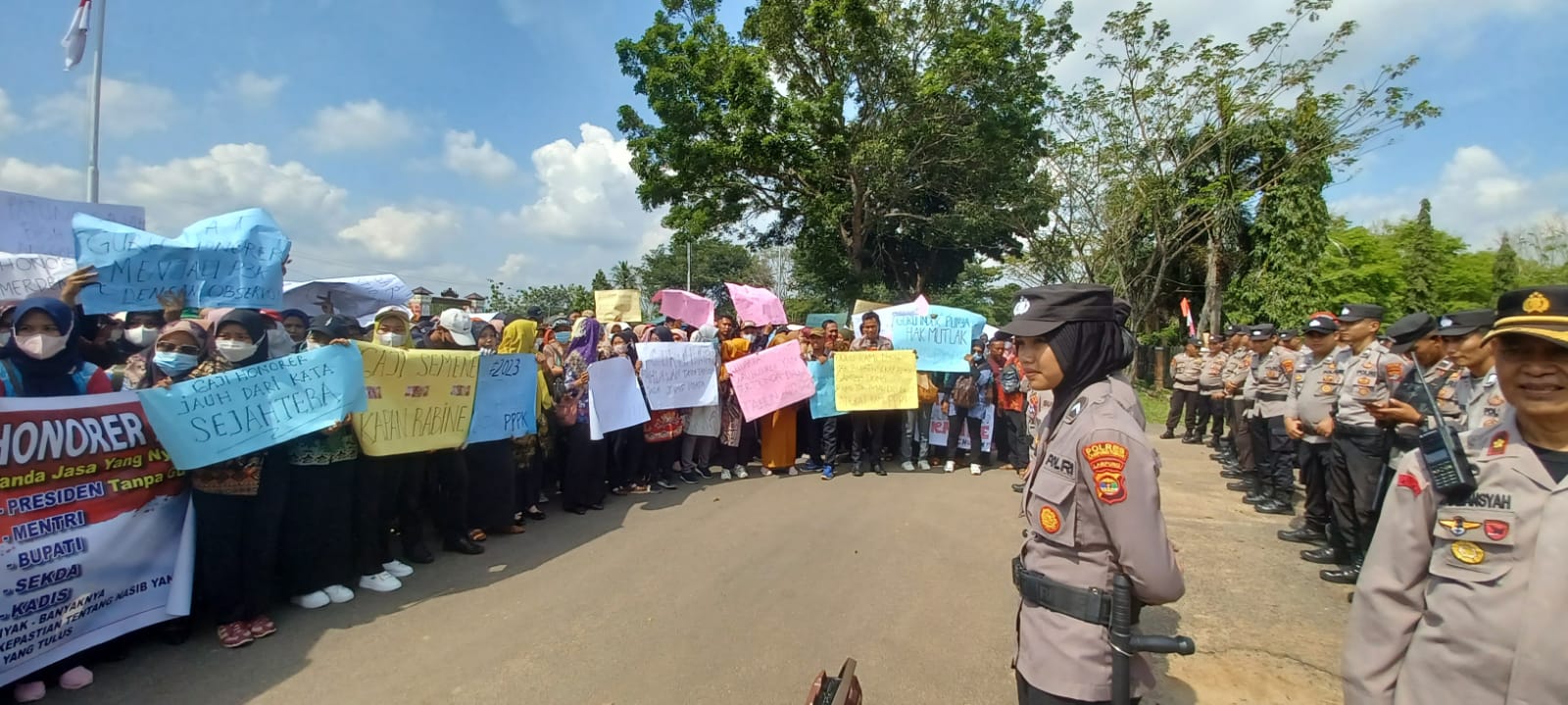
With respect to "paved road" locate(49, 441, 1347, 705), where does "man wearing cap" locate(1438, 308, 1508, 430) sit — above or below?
above

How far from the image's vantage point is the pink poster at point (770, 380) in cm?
768

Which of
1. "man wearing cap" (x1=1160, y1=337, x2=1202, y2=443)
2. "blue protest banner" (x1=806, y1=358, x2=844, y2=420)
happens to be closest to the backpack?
"blue protest banner" (x1=806, y1=358, x2=844, y2=420)

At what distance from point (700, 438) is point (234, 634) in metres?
4.77

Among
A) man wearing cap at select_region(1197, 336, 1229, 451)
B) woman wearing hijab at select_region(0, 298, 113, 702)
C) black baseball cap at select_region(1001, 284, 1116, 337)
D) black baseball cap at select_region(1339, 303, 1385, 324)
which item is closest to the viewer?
black baseball cap at select_region(1001, 284, 1116, 337)

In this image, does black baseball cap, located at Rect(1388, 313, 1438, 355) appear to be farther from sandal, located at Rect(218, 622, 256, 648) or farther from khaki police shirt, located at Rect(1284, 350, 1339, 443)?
sandal, located at Rect(218, 622, 256, 648)

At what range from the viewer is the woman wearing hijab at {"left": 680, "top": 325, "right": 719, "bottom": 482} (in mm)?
7641

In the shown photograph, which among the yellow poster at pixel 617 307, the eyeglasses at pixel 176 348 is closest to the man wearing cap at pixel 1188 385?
the yellow poster at pixel 617 307

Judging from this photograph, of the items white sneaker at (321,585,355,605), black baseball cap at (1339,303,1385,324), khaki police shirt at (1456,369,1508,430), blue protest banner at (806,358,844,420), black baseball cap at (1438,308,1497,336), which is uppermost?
black baseball cap at (1339,303,1385,324)

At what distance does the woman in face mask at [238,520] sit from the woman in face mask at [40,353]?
38 centimetres

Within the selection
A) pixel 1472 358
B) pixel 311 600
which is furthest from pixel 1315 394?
pixel 311 600

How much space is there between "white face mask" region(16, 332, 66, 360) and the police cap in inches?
210

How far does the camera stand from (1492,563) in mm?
1464

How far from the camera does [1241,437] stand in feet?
25.3

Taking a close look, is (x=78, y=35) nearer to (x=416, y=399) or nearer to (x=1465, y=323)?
(x=416, y=399)
